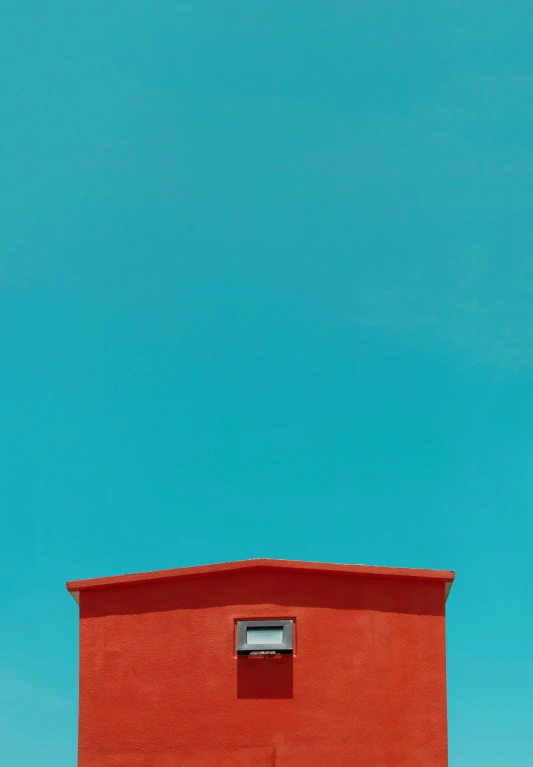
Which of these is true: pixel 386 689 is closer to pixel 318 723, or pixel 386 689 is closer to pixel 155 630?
pixel 318 723

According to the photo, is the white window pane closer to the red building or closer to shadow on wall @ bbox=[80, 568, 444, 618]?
the red building

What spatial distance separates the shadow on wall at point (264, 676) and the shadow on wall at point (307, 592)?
2.94ft

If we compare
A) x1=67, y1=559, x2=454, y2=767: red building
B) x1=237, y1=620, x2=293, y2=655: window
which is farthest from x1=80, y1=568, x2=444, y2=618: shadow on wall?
x1=237, y1=620, x2=293, y2=655: window

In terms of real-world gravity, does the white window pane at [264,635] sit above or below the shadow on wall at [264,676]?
above

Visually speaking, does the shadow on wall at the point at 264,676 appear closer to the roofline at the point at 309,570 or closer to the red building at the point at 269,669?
the red building at the point at 269,669

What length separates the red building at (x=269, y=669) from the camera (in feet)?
50.7

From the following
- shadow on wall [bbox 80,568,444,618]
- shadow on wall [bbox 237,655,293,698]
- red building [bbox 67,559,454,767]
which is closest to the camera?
red building [bbox 67,559,454,767]

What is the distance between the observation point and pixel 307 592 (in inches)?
636

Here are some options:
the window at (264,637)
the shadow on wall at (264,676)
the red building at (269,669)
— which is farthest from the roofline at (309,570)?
the shadow on wall at (264,676)

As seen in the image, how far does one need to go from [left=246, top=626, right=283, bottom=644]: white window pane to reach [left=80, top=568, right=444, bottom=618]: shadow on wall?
0.40 m

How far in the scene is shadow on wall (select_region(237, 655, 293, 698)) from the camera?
15.7m

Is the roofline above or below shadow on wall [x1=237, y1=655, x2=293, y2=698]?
above

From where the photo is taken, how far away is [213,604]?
1625cm

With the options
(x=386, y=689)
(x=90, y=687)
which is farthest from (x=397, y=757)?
(x=90, y=687)
